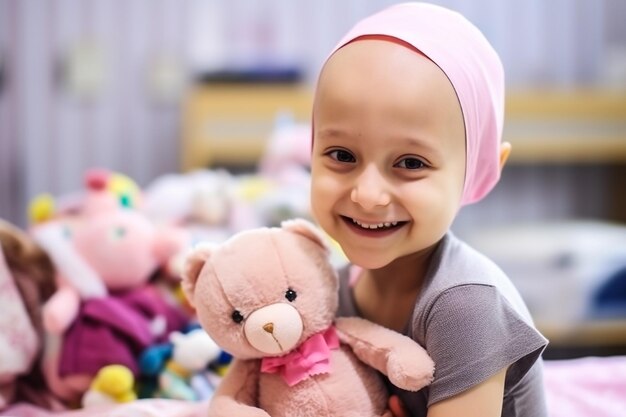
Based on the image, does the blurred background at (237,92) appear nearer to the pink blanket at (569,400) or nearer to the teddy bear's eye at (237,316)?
the pink blanket at (569,400)

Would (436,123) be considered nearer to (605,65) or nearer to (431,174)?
(431,174)

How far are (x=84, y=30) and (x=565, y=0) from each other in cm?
201

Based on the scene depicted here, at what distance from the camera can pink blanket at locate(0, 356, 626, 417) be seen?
3.09 feet

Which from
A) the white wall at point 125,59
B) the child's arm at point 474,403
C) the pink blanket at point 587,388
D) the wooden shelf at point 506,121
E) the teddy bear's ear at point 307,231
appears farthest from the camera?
the white wall at point 125,59

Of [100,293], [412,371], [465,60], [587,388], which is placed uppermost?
[465,60]

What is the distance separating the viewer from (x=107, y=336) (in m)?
1.08

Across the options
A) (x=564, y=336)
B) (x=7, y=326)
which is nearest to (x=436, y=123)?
(x=7, y=326)

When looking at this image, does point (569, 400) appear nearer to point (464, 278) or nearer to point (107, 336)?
point (464, 278)

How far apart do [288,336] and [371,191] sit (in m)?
0.17

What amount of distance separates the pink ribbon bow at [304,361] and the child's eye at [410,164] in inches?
7.8

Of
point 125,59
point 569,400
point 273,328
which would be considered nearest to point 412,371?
point 273,328

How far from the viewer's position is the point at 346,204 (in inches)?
30.1

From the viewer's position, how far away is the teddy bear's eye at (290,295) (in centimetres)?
76

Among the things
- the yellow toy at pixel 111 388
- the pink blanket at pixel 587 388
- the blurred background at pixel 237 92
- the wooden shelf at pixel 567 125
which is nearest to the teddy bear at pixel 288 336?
the yellow toy at pixel 111 388
